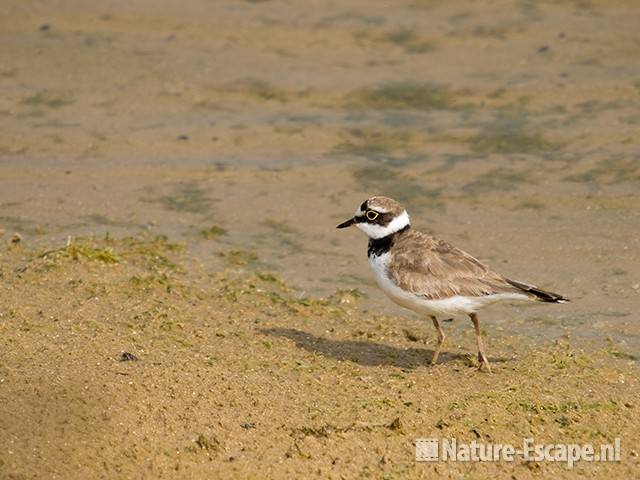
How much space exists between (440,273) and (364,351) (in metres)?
0.73

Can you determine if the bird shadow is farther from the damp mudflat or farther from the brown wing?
the brown wing

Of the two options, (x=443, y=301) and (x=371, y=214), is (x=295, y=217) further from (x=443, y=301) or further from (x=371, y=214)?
(x=443, y=301)

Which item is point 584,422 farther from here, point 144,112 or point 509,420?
point 144,112

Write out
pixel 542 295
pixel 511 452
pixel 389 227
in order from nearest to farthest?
pixel 511 452 < pixel 542 295 < pixel 389 227

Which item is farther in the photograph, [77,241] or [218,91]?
[218,91]

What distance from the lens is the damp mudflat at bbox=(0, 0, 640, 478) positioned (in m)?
6.59

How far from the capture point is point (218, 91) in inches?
494

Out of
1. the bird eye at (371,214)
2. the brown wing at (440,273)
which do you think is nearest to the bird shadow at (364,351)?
the brown wing at (440,273)

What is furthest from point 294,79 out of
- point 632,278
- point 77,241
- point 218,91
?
point 632,278

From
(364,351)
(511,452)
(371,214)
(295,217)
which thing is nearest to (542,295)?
(364,351)

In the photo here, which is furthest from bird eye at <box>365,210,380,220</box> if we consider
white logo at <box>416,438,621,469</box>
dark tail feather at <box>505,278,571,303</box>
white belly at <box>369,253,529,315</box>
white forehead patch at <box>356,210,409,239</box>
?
white logo at <box>416,438,621,469</box>

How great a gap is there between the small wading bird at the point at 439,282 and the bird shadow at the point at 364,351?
0.14m

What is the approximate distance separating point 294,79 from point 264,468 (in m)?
7.31

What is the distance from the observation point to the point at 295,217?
10398 mm
